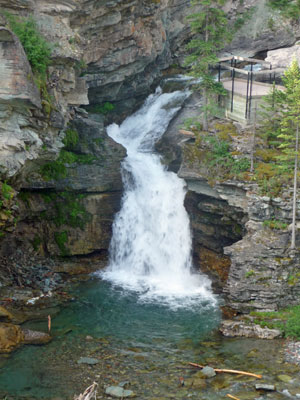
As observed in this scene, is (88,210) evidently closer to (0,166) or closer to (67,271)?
(67,271)

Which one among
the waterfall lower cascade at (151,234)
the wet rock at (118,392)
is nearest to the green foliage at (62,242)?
the waterfall lower cascade at (151,234)

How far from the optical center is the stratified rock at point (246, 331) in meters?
22.4

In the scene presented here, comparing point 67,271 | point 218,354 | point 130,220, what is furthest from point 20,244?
point 218,354

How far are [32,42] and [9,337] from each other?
14870 millimetres

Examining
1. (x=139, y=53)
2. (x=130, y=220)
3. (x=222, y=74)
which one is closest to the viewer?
(x=130, y=220)

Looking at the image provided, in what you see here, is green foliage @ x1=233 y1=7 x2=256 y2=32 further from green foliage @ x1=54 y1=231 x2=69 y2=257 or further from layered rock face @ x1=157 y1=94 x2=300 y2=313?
green foliage @ x1=54 y1=231 x2=69 y2=257

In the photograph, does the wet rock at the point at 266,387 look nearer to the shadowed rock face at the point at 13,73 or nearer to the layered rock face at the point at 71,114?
the layered rock face at the point at 71,114

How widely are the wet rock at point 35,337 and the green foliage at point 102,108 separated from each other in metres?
21.6

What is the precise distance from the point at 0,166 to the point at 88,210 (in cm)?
1215

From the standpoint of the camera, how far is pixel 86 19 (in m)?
32.1

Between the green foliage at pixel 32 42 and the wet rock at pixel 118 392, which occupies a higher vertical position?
the green foliage at pixel 32 42

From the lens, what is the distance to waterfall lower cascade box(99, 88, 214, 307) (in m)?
31.3

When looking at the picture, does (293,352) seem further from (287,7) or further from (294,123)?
(287,7)

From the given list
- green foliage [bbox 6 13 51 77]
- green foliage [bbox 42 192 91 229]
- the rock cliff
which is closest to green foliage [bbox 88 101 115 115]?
the rock cliff
